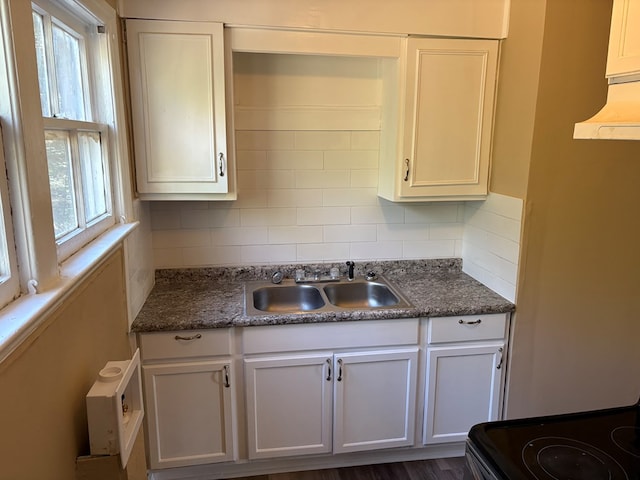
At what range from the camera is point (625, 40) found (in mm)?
1040

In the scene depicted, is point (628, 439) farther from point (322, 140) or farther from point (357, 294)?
point (322, 140)

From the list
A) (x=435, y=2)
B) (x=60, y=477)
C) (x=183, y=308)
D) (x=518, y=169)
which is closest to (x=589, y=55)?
(x=518, y=169)

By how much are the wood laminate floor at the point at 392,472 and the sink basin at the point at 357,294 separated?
2.75 feet

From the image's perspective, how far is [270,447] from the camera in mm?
2301

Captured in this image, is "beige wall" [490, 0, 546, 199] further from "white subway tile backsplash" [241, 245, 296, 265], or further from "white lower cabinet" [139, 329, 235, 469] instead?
"white lower cabinet" [139, 329, 235, 469]

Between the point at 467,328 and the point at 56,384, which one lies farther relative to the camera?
the point at 467,328

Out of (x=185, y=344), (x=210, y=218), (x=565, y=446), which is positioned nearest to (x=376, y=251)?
(x=210, y=218)

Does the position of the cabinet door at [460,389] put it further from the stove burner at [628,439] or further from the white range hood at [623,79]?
the white range hood at [623,79]

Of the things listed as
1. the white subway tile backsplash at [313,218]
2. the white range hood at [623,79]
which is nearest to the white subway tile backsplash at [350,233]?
the white subway tile backsplash at [313,218]

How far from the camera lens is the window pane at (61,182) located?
1409 mm

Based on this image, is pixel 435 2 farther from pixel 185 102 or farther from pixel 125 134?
pixel 125 134

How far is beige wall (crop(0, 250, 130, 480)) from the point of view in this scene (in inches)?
40.0

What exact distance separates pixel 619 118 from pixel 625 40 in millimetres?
179

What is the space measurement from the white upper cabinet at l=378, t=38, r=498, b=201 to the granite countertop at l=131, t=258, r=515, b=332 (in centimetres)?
50
